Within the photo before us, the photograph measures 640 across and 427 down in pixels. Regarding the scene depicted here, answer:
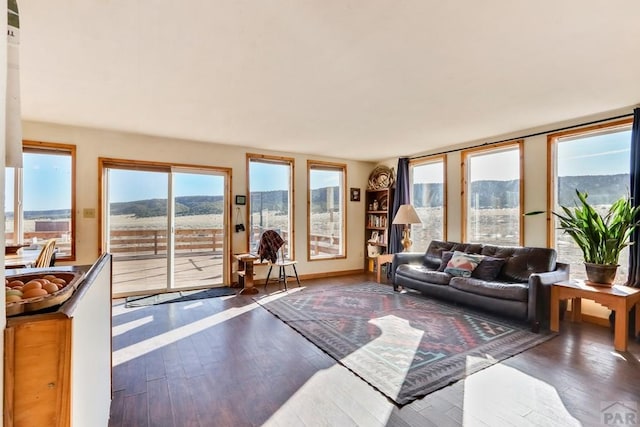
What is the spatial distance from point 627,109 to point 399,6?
3.39 metres

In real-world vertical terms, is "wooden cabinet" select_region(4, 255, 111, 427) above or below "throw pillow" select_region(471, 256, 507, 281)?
above

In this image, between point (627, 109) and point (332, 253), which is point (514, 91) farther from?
point (332, 253)

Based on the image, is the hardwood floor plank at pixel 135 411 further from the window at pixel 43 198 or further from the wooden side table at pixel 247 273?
the window at pixel 43 198

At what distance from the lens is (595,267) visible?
Result: 331 cm

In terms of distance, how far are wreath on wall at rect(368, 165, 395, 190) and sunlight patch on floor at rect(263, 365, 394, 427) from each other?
4.61m

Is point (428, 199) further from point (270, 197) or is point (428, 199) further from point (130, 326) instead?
point (130, 326)

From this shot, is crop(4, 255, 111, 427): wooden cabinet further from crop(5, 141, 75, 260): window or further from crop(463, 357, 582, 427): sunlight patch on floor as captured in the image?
crop(5, 141, 75, 260): window

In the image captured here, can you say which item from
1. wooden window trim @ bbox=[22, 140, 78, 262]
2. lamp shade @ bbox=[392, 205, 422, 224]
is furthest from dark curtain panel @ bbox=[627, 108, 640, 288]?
wooden window trim @ bbox=[22, 140, 78, 262]

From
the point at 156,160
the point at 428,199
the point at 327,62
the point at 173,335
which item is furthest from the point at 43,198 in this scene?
the point at 428,199

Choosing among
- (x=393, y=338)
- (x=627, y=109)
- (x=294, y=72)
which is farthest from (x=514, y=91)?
(x=393, y=338)

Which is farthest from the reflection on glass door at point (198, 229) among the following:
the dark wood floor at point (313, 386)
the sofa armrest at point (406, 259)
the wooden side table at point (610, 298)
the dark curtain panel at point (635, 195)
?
the dark curtain panel at point (635, 195)

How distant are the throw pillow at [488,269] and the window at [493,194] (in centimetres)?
70

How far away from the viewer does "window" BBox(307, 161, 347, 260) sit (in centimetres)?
631

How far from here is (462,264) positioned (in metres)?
4.31
